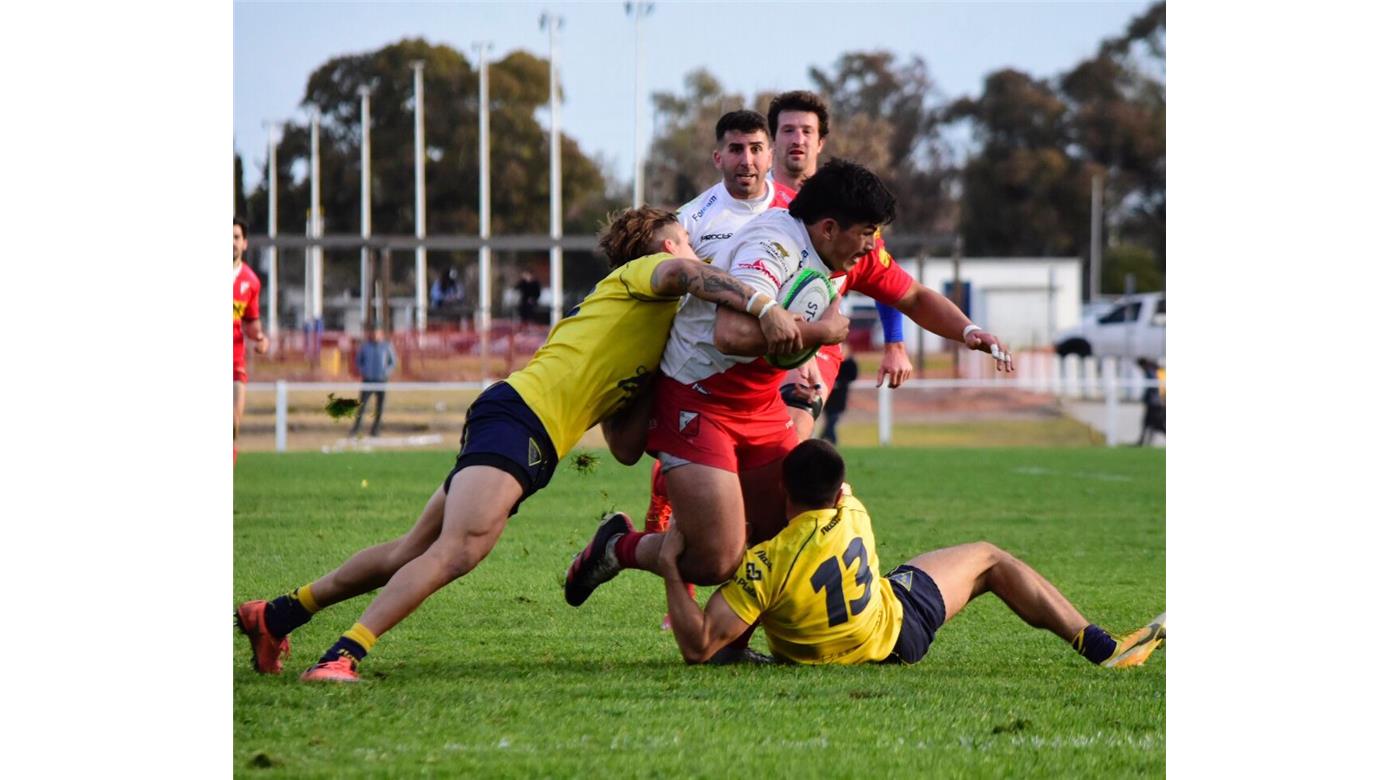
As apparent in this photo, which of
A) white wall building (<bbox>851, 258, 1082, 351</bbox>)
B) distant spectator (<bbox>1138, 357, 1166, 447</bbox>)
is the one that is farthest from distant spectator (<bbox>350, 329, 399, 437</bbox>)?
white wall building (<bbox>851, 258, 1082, 351</bbox>)

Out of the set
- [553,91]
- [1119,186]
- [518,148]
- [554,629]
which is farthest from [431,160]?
[554,629]

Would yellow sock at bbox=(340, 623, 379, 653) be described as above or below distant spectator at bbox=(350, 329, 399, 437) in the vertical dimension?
below

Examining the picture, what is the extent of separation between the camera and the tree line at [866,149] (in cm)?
4316

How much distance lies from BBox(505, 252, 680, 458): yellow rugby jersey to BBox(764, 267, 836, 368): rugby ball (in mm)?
391

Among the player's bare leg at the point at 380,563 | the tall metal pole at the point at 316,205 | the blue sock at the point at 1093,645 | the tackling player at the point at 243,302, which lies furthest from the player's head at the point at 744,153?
the tall metal pole at the point at 316,205

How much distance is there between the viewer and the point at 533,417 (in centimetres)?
541

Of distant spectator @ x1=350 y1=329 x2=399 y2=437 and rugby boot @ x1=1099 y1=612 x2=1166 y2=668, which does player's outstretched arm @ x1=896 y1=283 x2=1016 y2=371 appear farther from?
distant spectator @ x1=350 y1=329 x2=399 y2=437

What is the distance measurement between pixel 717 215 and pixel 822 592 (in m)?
2.10

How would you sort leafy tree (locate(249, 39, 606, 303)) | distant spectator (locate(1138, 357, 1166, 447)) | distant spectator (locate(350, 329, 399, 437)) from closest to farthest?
1. distant spectator (locate(1138, 357, 1166, 447))
2. distant spectator (locate(350, 329, 399, 437))
3. leafy tree (locate(249, 39, 606, 303))

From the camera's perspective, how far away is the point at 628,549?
19.2ft

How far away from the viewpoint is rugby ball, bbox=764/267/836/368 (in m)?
5.41

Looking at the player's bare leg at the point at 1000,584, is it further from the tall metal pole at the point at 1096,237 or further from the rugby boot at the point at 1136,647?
the tall metal pole at the point at 1096,237
